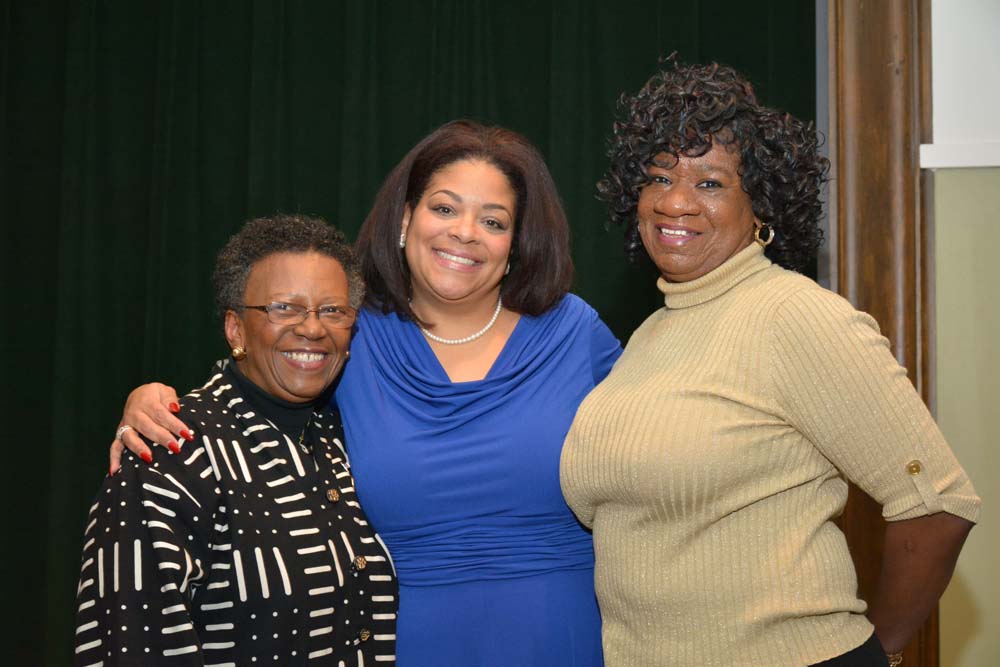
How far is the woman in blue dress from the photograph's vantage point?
6.97ft

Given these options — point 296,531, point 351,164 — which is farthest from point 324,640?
point 351,164

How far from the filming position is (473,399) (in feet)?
7.26

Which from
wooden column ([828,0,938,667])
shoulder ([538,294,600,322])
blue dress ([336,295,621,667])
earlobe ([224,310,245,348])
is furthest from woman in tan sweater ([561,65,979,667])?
wooden column ([828,0,938,667])

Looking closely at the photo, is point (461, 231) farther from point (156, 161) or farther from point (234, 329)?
point (156, 161)

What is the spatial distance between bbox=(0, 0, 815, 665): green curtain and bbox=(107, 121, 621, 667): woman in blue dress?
2.04 meters

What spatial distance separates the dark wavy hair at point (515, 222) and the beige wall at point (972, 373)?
1419 mm

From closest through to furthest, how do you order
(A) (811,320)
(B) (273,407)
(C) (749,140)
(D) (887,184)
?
1. (A) (811,320)
2. (C) (749,140)
3. (B) (273,407)
4. (D) (887,184)

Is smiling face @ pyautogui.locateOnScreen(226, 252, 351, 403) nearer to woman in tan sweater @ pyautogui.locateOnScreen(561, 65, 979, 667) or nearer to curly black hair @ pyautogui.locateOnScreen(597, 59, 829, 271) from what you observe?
woman in tan sweater @ pyautogui.locateOnScreen(561, 65, 979, 667)

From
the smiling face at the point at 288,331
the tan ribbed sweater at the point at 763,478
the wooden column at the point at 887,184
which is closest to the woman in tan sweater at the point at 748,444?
the tan ribbed sweater at the point at 763,478

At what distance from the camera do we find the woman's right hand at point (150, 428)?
1829 millimetres

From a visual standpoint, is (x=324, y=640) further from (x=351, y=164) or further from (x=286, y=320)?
(x=351, y=164)

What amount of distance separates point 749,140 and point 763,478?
2.12 feet

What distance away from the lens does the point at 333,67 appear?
4629mm

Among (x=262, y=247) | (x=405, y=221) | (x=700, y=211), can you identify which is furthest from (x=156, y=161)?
(x=700, y=211)
